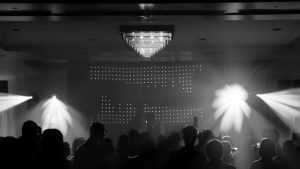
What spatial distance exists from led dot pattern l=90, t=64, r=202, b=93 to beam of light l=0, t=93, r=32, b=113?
3.15 metres

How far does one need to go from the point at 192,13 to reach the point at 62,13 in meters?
2.04

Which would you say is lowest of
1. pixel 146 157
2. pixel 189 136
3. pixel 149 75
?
pixel 146 157

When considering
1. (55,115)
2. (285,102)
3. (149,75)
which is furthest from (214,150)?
(55,115)

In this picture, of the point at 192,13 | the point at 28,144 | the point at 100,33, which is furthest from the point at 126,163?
the point at 100,33

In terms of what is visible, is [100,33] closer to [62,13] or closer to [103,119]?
[62,13]

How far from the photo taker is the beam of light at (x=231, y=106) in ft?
46.2

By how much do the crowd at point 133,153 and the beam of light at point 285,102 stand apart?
8304 mm

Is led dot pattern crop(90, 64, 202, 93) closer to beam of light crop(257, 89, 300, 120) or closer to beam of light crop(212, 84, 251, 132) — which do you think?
beam of light crop(212, 84, 251, 132)

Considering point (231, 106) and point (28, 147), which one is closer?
point (28, 147)

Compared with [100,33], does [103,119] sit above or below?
below

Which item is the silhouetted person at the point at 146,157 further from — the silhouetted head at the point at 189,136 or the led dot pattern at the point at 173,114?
the led dot pattern at the point at 173,114

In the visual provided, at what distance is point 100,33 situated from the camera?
9.78 meters

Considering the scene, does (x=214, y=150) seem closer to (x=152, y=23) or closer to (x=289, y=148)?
(x=289, y=148)

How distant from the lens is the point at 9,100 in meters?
16.5
